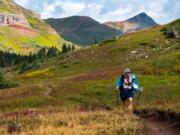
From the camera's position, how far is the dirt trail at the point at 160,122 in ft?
62.4

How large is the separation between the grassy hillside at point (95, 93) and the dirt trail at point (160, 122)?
49cm

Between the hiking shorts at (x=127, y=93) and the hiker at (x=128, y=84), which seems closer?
the hiker at (x=128, y=84)

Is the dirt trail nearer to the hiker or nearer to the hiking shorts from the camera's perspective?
the hiking shorts

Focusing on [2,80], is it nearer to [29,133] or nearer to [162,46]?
[162,46]

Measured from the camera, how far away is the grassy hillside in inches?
743

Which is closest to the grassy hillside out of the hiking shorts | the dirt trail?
the dirt trail

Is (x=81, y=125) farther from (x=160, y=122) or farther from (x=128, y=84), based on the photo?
(x=128, y=84)

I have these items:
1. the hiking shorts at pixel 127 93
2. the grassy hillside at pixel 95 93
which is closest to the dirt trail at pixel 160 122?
the grassy hillside at pixel 95 93

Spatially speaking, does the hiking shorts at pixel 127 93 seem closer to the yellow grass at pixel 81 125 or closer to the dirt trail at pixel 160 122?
the dirt trail at pixel 160 122

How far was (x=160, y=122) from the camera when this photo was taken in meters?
22.2

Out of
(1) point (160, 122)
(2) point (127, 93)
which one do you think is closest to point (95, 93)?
(2) point (127, 93)

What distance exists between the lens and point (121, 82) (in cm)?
2619

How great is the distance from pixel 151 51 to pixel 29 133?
222ft

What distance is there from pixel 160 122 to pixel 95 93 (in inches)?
838
